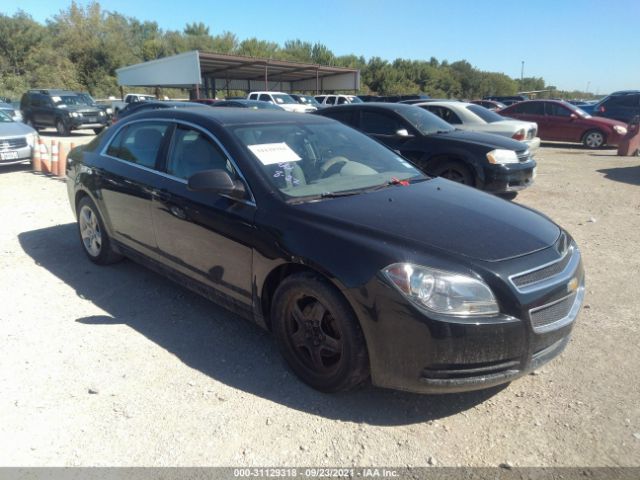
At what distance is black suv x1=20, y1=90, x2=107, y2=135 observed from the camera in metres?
18.6

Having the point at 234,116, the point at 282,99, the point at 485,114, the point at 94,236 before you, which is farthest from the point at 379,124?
the point at 282,99

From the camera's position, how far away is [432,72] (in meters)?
75.3

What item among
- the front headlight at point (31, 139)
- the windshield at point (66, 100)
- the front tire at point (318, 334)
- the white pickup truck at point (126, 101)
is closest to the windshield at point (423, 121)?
the front tire at point (318, 334)

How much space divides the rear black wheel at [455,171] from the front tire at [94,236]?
4.69 meters

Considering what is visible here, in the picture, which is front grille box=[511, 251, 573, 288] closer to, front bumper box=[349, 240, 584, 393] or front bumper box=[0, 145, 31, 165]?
front bumper box=[349, 240, 584, 393]

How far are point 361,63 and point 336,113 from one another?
7386 centimetres

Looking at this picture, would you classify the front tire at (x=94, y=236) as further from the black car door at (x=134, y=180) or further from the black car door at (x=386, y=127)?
the black car door at (x=386, y=127)

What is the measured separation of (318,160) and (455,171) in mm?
4306

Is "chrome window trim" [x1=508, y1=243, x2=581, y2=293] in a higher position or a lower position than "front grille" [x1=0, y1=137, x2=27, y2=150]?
lower

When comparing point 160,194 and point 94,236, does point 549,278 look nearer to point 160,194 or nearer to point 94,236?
point 160,194

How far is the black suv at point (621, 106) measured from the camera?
54.4ft

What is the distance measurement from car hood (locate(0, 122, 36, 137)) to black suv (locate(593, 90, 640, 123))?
18087 mm

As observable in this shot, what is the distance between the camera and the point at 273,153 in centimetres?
336

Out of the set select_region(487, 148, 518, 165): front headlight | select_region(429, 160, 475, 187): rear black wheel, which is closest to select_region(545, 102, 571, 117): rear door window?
select_region(487, 148, 518, 165): front headlight
